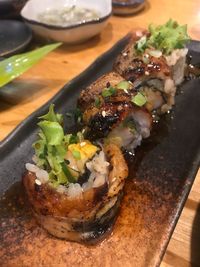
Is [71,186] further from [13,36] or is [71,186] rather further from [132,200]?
[13,36]

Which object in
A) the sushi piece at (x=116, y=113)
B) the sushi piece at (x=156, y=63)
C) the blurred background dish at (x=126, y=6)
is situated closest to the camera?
the sushi piece at (x=116, y=113)

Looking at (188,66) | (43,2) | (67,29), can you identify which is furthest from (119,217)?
(43,2)

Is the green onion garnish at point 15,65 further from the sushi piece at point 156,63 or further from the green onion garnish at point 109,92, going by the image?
the green onion garnish at point 109,92

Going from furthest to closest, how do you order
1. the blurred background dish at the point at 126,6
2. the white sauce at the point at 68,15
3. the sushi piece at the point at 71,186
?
the blurred background dish at the point at 126,6 < the white sauce at the point at 68,15 < the sushi piece at the point at 71,186

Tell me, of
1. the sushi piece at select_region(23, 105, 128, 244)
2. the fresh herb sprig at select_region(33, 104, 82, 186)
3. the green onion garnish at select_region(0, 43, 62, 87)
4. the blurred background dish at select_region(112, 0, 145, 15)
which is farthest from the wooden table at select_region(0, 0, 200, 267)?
the fresh herb sprig at select_region(33, 104, 82, 186)

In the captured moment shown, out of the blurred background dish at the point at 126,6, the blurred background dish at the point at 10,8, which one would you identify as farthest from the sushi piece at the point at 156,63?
the blurred background dish at the point at 10,8

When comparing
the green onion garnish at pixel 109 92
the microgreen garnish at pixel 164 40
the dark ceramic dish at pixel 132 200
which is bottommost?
the dark ceramic dish at pixel 132 200

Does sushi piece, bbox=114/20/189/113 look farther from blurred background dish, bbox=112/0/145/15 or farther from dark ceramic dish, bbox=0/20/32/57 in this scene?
blurred background dish, bbox=112/0/145/15

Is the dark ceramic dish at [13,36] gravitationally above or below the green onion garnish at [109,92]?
below

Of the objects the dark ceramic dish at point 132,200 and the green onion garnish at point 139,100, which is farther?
the green onion garnish at point 139,100
